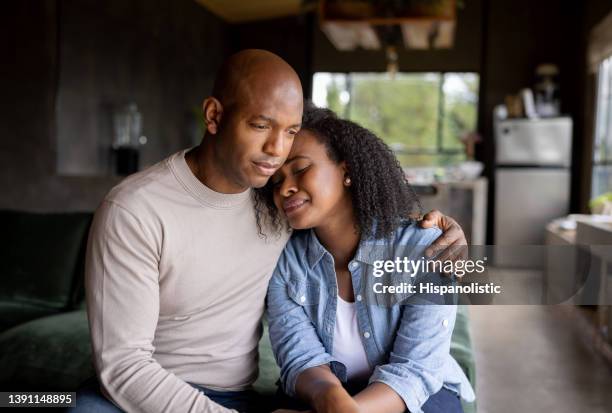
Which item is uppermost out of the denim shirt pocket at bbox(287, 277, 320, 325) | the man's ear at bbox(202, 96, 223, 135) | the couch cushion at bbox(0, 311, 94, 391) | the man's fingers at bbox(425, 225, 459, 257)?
the man's ear at bbox(202, 96, 223, 135)

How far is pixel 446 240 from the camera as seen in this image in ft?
3.95

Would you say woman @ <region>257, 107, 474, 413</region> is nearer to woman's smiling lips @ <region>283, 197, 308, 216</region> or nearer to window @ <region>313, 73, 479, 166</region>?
woman's smiling lips @ <region>283, 197, 308, 216</region>

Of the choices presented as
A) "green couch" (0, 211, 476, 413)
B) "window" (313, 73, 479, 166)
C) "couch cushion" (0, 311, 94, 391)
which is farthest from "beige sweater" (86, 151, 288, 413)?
"window" (313, 73, 479, 166)

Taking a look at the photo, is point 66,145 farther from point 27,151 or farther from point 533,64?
point 533,64

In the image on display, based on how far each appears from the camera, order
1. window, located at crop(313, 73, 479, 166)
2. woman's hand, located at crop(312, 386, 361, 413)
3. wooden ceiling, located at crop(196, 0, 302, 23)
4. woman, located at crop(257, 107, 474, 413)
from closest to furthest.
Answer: woman's hand, located at crop(312, 386, 361, 413)
woman, located at crop(257, 107, 474, 413)
wooden ceiling, located at crop(196, 0, 302, 23)
window, located at crop(313, 73, 479, 166)

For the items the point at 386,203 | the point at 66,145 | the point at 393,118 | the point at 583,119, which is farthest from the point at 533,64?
the point at 386,203

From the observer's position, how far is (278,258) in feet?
4.66

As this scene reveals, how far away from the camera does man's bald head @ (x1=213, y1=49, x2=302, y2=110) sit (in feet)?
4.03

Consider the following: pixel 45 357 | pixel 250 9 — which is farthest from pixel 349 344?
pixel 250 9

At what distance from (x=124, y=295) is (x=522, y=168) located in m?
6.99

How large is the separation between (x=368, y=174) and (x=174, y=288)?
1.53 feet

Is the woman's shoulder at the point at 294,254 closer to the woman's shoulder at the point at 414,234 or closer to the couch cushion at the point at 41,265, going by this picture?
the woman's shoulder at the point at 414,234

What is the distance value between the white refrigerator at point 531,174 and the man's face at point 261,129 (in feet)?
21.4

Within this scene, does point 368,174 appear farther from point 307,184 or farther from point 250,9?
point 250,9
